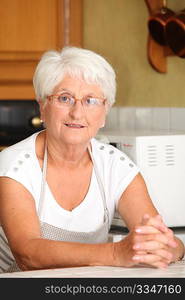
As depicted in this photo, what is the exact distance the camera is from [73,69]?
1919 mm

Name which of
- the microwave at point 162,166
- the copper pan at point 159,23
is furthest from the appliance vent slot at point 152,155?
the copper pan at point 159,23

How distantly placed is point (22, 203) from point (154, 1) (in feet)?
4.83

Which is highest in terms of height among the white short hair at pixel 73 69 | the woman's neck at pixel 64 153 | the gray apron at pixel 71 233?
the white short hair at pixel 73 69

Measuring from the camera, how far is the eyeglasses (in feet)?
6.34

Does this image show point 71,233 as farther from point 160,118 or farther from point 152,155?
point 160,118

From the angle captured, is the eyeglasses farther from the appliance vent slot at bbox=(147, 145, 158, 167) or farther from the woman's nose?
the appliance vent slot at bbox=(147, 145, 158, 167)

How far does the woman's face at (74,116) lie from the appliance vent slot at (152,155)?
744 mm

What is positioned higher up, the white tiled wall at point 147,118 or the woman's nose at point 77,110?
the woman's nose at point 77,110

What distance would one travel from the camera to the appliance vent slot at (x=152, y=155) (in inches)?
106

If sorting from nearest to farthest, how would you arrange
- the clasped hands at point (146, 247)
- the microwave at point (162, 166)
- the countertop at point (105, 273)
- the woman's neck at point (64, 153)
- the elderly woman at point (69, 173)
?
the countertop at point (105, 273)
the clasped hands at point (146, 247)
the elderly woman at point (69, 173)
the woman's neck at point (64, 153)
the microwave at point (162, 166)

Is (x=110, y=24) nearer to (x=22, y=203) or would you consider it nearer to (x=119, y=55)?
(x=119, y=55)

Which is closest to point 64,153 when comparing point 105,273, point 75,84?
point 75,84

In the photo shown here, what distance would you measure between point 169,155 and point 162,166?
0.15 feet

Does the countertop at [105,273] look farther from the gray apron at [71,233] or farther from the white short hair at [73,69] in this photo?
the white short hair at [73,69]
